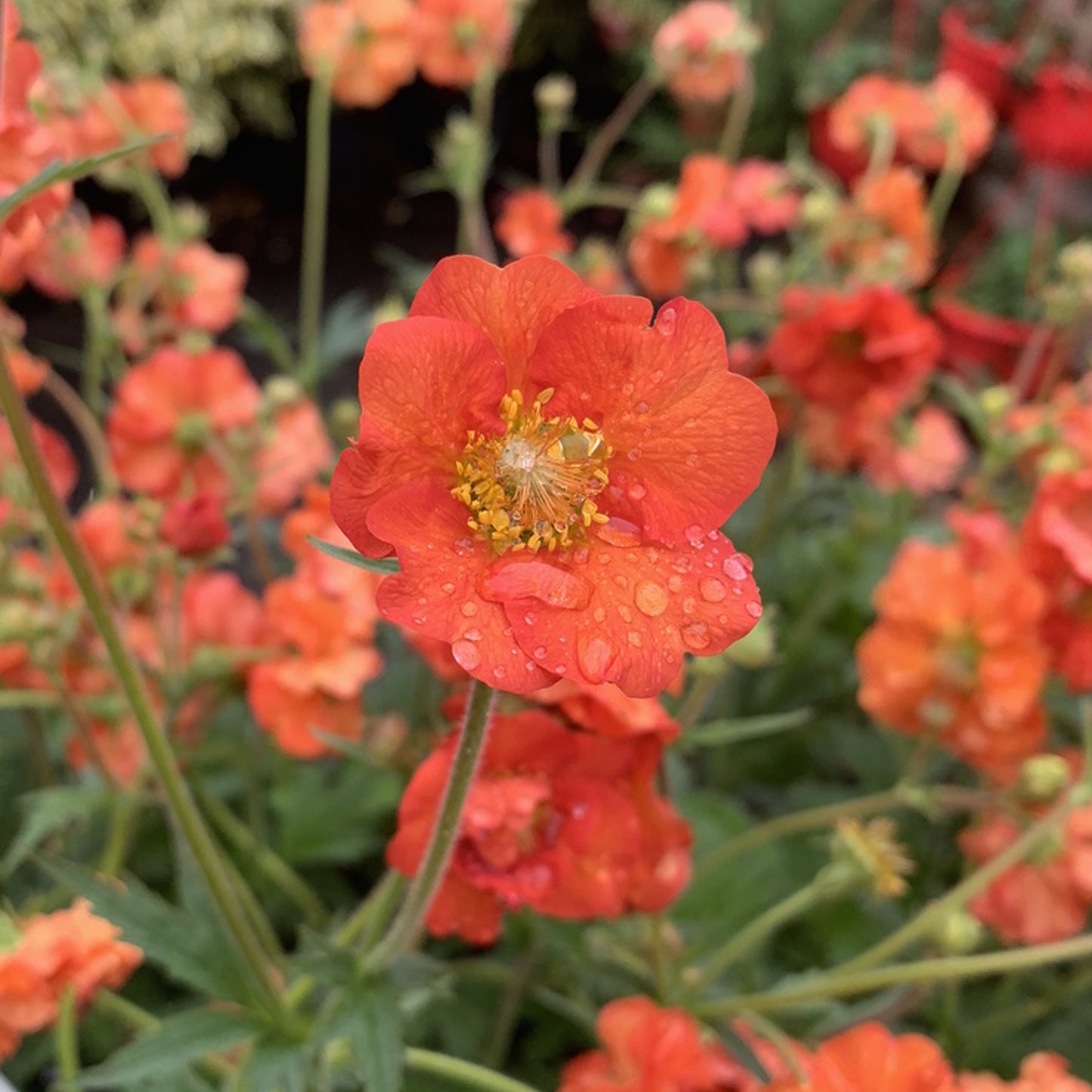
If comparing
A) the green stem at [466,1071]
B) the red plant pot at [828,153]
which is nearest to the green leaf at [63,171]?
the green stem at [466,1071]

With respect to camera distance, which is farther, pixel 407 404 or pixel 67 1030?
pixel 67 1030

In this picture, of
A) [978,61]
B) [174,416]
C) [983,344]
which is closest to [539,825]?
[174,416]

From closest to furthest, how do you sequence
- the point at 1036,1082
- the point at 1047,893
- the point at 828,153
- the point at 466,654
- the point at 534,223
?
the point at 466,654 < the point at 1036,1082 < the point at 1047,893 < the point at 534,223 < the point at 828,153

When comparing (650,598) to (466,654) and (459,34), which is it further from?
(459,34)

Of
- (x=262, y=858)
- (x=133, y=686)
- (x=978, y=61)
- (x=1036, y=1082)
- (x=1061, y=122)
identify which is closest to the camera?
(x=133, y=686)

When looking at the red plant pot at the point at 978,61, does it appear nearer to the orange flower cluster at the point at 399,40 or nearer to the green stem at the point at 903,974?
the orange flower cluster at the point at 399,40

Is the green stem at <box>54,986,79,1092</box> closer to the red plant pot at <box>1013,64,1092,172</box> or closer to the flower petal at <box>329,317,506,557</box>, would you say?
the flower petal at <box>329,317,506,557</box>

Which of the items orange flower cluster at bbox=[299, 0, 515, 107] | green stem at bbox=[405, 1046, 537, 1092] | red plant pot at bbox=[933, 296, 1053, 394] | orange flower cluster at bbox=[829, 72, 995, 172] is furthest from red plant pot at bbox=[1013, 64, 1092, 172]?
green stem at bbox=[405, 1046, 537, 1092]
